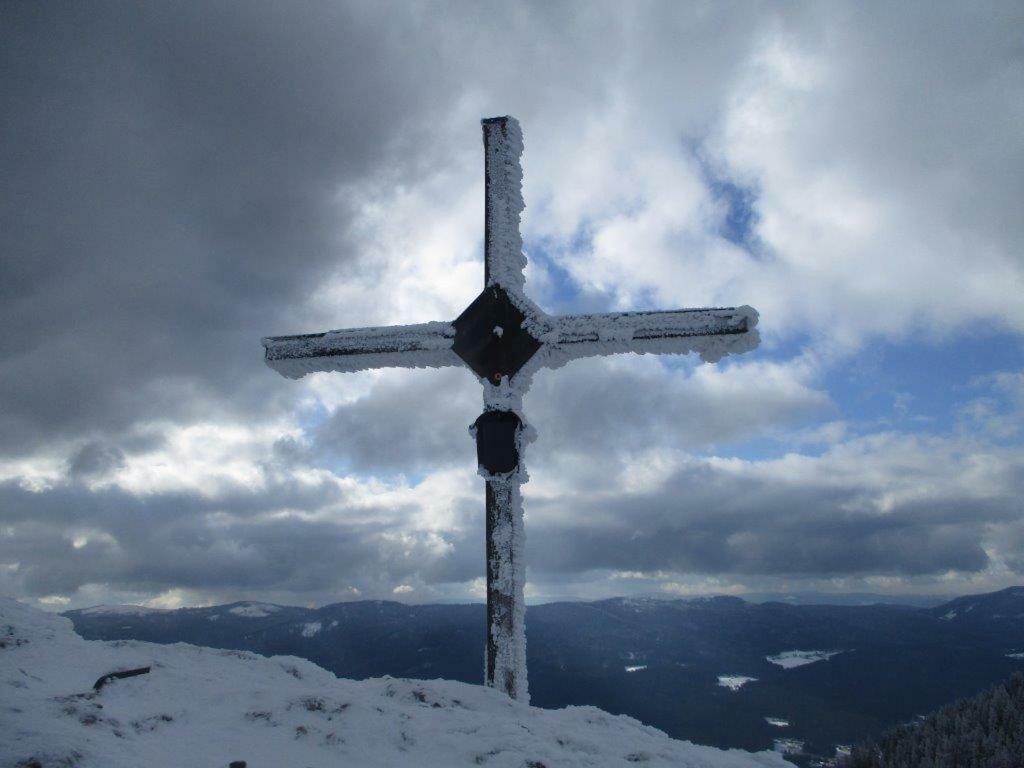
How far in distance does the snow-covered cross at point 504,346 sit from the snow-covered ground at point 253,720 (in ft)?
3.20

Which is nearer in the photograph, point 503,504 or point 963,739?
point 963,739

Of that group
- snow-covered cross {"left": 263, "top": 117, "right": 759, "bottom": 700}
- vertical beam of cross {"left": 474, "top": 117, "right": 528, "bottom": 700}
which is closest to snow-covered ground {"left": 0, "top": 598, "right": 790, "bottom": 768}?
vertical beam of cross {"left": 474, "top": 117, "right": 528, "bottom": 700}

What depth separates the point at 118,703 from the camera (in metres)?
4.20

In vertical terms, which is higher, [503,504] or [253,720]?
[503,504]

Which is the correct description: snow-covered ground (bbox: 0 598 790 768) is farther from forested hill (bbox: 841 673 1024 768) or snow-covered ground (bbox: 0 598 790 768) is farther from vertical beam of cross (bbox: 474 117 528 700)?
forested hill (bbox: 841 673 1024 768)

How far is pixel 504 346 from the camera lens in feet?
21.5

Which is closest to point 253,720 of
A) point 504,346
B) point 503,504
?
point 503,504

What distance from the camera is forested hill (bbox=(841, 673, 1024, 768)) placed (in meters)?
4.85

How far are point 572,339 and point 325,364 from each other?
3158 mm

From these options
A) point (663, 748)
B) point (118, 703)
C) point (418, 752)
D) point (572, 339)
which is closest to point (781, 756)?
point (663, 748)

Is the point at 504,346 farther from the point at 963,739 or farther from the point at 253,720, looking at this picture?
the point at 963,739

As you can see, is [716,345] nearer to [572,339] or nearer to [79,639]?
[572,339]

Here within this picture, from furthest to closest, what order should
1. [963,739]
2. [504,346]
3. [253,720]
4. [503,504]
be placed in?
1. [504,346]
2. [503,504]
3. [963,739]
4. [253,720]

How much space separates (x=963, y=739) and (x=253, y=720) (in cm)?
602
